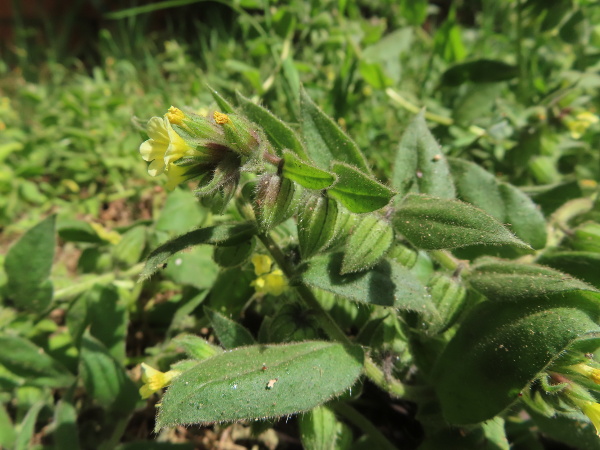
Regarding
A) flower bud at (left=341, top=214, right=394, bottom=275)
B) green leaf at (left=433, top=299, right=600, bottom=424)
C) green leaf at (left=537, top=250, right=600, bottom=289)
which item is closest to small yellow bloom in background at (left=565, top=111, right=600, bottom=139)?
green leaf at (left=537, top=250, right=600, bottom=289)

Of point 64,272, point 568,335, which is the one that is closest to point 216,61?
point 64,272

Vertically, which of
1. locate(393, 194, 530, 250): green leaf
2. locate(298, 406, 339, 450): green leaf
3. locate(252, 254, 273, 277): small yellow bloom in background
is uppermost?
locate(393, 194, 530, 250): green leaf

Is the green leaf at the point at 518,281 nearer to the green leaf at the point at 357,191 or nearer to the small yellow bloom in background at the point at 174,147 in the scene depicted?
the green leaf at the point at 357,191

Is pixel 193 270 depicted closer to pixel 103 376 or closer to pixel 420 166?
pixel 103 376

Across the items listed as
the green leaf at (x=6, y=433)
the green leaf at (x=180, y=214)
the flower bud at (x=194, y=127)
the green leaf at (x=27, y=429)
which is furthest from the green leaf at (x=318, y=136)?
the green leaf at (x=6, y=433)

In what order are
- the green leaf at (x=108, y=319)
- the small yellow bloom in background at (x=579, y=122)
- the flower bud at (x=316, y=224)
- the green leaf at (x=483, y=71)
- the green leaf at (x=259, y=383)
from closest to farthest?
1. the green leaf at (x=259, y=383)
2. the flower bud at (x=316, y=224)
3. the green leaf at (x=108, y=319)
4. the small yellow bloom in background at (x=579, y=122)
5. the green leaf at (x=483, y=71)

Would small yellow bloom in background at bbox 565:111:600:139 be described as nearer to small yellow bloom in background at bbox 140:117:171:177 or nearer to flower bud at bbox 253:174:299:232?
flower bud at bbox 253:174:299:232
